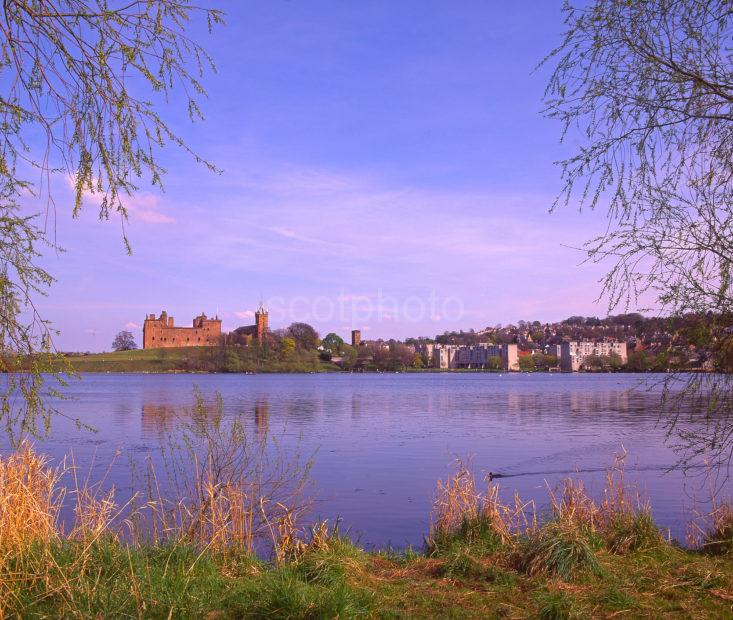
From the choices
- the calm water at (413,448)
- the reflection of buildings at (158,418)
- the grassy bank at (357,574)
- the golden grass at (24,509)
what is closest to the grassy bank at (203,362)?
the calm water at (413,448)

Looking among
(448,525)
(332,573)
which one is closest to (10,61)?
(332,573)

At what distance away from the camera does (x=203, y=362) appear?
167000 mm

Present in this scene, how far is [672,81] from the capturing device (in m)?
7.39

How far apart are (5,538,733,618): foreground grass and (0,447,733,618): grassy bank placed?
0.02 meters

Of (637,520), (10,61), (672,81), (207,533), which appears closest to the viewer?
(10,61)

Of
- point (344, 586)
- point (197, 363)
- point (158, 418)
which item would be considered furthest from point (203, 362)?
point (344, 586)

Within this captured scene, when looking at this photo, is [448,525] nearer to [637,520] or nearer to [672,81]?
[637,520]

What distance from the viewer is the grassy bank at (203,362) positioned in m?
164

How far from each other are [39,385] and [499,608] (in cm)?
492

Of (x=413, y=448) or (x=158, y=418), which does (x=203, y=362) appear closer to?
(x=158, y=418)

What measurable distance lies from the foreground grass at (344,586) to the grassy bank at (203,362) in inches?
6284

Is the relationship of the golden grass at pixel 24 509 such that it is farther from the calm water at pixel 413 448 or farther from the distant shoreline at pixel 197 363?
the distant shoreline at pixel 197 363

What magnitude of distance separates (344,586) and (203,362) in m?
166

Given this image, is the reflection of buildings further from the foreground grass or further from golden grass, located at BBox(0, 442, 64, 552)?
the foreground grass
